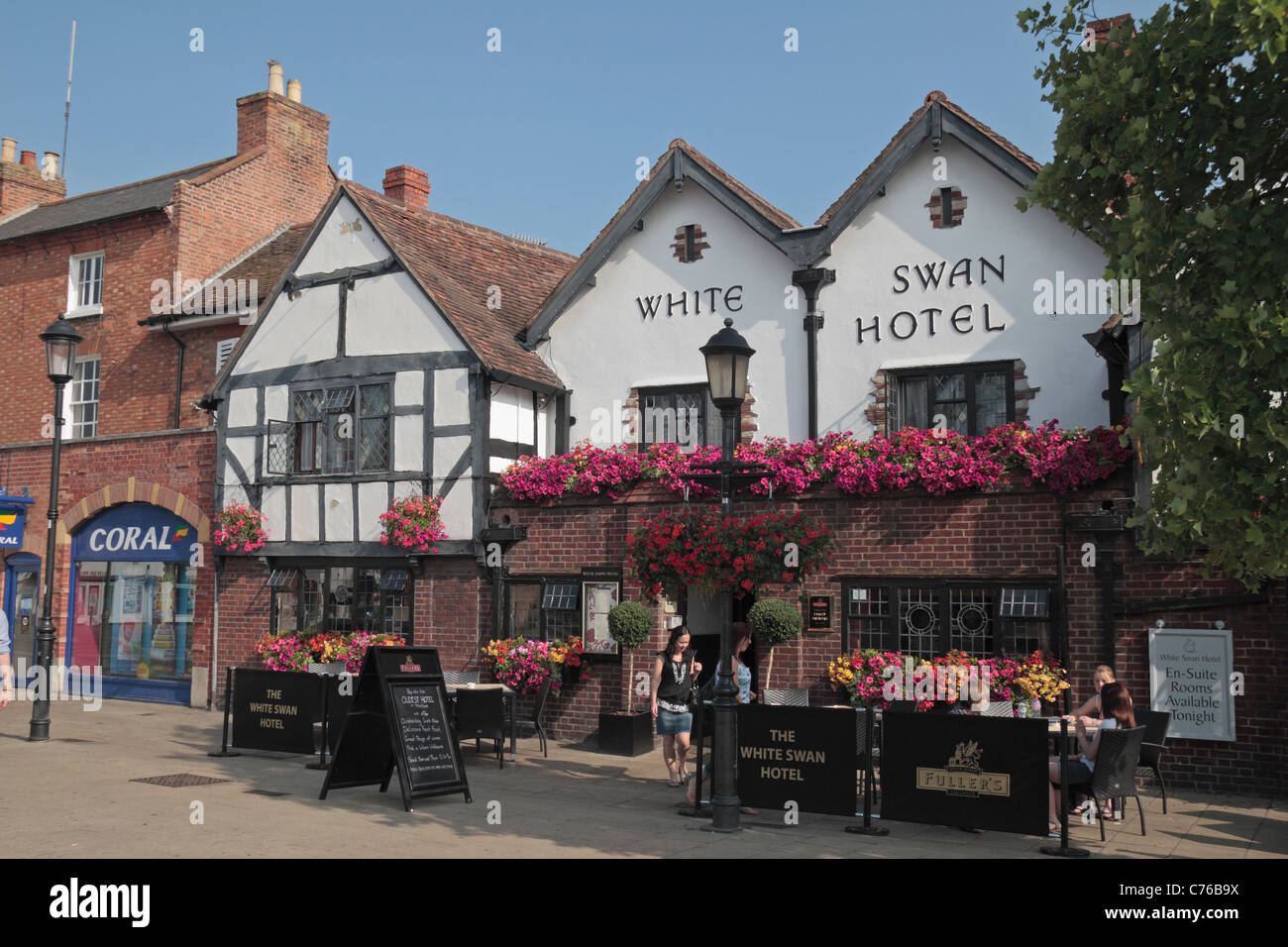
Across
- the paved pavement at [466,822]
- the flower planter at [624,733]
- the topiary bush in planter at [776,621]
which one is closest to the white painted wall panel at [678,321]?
the topiary bush in planter at [776,621]

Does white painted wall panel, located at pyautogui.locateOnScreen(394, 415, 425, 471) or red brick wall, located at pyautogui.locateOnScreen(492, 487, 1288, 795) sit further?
white painted wall panel, located at pyautogui.locateOnScreen(394, 415, 425, 471)

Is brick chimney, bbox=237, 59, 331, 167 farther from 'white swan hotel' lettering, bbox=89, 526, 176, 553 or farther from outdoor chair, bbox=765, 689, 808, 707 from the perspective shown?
outdoor chair, bbox=765, 689, 808, 707

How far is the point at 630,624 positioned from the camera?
49.1ft

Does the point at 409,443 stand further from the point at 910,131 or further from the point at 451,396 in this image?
the point at 910,131

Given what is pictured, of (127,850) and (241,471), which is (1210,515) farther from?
(241,471)

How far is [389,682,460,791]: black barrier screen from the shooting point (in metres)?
10.7

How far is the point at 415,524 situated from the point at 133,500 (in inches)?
286

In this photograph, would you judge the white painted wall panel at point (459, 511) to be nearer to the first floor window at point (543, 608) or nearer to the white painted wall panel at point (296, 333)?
the first floor window at point (543, 608)

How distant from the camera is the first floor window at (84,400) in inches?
912

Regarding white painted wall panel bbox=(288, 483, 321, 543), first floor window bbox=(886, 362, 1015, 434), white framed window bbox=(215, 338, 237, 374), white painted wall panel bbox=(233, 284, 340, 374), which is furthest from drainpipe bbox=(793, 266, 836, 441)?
white framed window bbox=(215, 338, 237, 374)

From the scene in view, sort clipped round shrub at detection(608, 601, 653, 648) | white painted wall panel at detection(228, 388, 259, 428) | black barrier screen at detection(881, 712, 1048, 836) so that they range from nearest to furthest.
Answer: black barrier screen at detection(881, 712, 1048, 836) → clipped round shrub at detection(608, 601, 653, 648) → white painted wall panel at detection(228, 388, 259, 428)

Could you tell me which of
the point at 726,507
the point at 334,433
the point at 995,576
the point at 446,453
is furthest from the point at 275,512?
the point at 995,576

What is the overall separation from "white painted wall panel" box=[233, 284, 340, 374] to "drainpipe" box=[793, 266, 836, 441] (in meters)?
7.67

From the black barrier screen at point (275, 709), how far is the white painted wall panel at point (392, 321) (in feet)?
19.0
